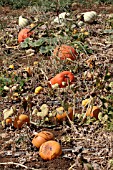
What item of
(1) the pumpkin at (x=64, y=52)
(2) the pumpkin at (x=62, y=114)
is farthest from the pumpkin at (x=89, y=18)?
(2) the pumpkin at (x=62, y=114)

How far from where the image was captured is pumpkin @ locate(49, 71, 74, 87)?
4840 mm

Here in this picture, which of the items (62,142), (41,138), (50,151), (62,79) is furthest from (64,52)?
(50,151)

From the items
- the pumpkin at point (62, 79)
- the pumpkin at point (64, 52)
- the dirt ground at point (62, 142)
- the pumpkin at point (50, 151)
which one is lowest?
the dirt ground at point (62, 142)

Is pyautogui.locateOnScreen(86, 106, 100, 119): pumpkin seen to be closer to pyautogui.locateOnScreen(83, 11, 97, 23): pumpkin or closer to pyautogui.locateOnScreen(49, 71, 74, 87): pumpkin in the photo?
pyautogui.locateOnScreen(49, 71, 74, 87): pumpkin

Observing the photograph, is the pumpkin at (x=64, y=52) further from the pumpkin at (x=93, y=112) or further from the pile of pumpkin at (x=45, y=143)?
the pile of pumpkin at (x=45, y=143)

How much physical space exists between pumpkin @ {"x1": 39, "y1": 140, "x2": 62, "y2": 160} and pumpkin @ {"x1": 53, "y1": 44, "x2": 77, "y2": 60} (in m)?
1.99

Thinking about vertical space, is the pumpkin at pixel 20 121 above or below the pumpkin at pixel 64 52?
below

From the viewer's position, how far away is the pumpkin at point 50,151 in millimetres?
3553

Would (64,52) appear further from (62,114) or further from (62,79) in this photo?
(62,114)

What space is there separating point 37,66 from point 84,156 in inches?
82.7

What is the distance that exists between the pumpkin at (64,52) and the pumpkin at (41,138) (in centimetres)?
180

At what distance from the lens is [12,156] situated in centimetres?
370

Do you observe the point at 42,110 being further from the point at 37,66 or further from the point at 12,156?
the point at 37,66

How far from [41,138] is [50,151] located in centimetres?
18
